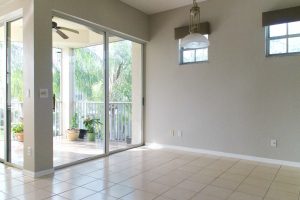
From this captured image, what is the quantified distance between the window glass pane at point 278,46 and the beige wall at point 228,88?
14 centimetres

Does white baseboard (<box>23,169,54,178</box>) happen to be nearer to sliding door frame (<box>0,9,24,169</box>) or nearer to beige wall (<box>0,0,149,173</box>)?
beige wall (<box>0,0,149,173</box>)

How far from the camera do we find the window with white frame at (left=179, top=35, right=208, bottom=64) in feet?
16.0

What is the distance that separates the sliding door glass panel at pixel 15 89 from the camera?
12.8ft

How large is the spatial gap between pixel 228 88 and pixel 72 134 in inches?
121

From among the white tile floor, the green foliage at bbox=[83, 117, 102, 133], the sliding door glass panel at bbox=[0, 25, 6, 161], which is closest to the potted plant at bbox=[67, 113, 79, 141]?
the green foliage at bbox=[83, 117, 102, 133]

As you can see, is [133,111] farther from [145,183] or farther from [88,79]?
[145,183]

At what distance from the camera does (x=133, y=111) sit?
5676 millimetres

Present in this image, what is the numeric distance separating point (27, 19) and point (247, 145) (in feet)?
13.5

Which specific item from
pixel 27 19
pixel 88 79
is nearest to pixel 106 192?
pixel 88 79

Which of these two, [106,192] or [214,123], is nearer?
[106,192]

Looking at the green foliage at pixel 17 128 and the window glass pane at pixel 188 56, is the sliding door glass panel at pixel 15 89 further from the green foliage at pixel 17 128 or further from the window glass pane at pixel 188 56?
the window glass pane at pixel 188 56

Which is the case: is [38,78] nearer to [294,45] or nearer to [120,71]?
[120,71]

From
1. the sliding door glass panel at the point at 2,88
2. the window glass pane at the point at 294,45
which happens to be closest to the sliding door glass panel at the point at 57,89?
the sliding door glass panel at the point at 2,88

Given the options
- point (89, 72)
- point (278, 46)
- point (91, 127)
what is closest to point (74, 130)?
point (91, 127)
